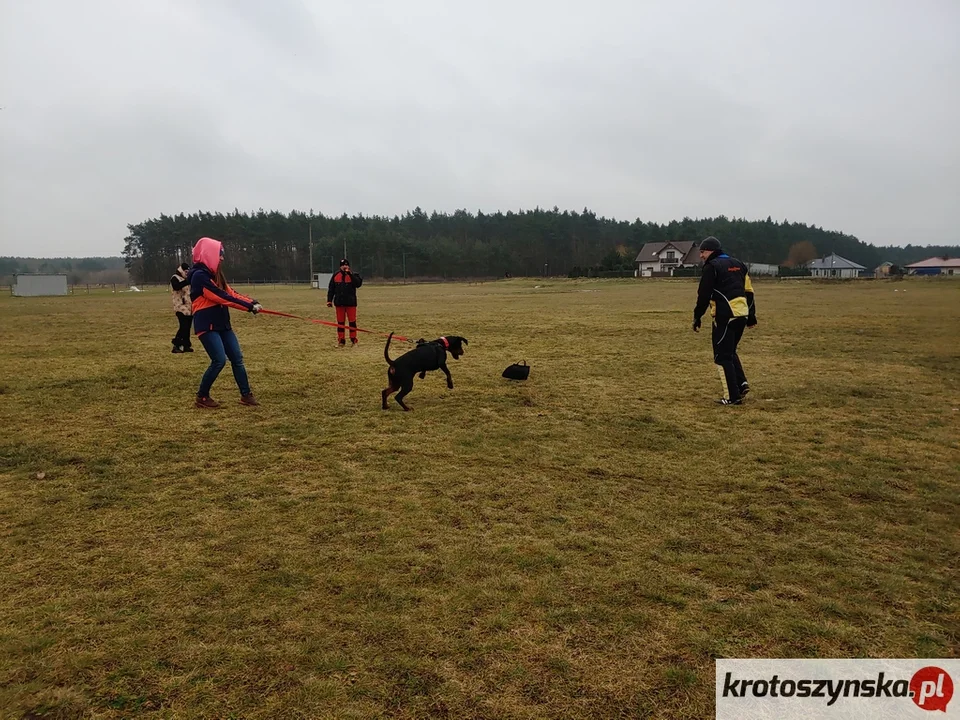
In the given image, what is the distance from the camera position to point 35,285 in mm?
56188

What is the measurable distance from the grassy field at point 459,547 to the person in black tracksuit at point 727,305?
0.49 metres

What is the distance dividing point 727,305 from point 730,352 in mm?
629

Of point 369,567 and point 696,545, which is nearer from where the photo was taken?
point 369,567

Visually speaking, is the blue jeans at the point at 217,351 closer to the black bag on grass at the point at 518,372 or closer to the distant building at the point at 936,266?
the black bag on grass at the point at 518,372

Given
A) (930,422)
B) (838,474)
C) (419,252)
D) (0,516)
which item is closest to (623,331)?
(930,422)

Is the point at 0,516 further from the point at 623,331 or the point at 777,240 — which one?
the point at 777,240

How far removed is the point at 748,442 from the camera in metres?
6.25

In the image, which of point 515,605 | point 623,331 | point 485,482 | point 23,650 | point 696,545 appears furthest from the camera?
point 623,331

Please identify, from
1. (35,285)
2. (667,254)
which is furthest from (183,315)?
(667,254)

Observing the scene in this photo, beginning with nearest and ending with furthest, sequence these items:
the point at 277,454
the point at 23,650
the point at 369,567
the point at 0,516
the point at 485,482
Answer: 1. the point at 23,650
2. the point at 369,567
3. the point at 0,516
4. the point at 485,482
5. the point at 277,454

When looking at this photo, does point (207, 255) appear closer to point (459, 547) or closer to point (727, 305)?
point (459, 547)

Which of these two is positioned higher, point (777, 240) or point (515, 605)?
point (777, 240)

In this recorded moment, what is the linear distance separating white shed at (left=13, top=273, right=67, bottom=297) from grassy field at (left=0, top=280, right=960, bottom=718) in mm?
59957

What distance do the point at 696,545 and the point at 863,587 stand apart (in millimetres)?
921
